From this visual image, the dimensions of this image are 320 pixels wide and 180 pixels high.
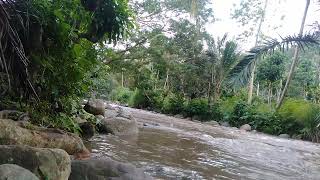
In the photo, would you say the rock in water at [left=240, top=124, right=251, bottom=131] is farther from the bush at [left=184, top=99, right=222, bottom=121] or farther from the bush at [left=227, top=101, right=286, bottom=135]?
the bush at [left=184, top=99, right=222, bottom=121]

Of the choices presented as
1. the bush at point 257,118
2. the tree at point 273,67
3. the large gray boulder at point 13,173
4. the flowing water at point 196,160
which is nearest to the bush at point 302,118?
the bush at point 257,118

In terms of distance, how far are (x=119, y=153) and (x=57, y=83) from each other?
151 centimetres

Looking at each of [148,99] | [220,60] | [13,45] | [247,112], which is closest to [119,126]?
[13,45]

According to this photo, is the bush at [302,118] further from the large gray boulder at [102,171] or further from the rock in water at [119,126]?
the large gray boulder at [102,171]

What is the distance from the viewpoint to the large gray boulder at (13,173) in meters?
2.63

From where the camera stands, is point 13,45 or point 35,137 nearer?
point 13,45

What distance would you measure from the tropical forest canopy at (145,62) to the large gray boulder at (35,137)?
51 cm

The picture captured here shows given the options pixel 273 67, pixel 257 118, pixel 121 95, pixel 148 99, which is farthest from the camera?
pixel 121 95

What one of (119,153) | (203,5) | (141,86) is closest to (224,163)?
(119,153)

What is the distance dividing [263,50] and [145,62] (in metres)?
13.9

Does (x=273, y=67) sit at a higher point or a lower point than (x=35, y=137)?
higher

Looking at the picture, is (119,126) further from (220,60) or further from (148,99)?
(148,99)

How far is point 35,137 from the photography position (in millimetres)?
4477

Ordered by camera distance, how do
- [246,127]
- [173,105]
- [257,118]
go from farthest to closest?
[173,105] < [257,118] < [246,127]
